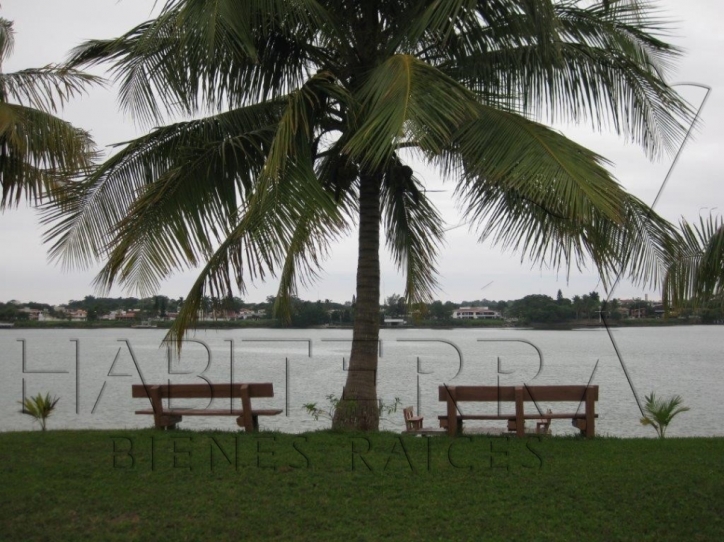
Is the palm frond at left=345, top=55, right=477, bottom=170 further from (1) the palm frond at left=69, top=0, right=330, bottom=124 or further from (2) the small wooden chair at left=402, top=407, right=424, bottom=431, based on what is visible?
(2) the small wooden chair at left=402, top=407, right=424, bottom=431

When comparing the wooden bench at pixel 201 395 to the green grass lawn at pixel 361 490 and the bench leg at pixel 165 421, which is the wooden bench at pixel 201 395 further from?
the green grass lawn at pixel 361 490

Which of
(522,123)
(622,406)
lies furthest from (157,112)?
(622,406)

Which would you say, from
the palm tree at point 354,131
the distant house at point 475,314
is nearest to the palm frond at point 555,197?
the palm tree at point 354,131

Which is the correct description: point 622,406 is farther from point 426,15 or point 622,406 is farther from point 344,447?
point 426,15

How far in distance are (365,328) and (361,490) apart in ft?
10.6

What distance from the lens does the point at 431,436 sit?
33.0 feet

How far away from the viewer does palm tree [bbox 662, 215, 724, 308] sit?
7.06 meters

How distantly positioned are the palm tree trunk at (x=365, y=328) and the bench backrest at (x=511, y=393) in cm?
97

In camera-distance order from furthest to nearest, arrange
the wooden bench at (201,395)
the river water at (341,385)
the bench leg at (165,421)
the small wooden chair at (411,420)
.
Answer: the river water at (341,385) < the small wooden chair at (411,420) < the bench leg at (165,421) < the wooden bench at (201,395)

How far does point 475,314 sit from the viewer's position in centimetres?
1930

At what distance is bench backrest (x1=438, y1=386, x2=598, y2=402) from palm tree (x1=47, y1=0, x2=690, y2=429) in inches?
44.0

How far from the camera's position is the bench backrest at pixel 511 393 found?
32.9ft

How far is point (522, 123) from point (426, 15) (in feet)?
5.08

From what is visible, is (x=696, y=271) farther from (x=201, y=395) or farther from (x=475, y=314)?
(x=475, y=314)
